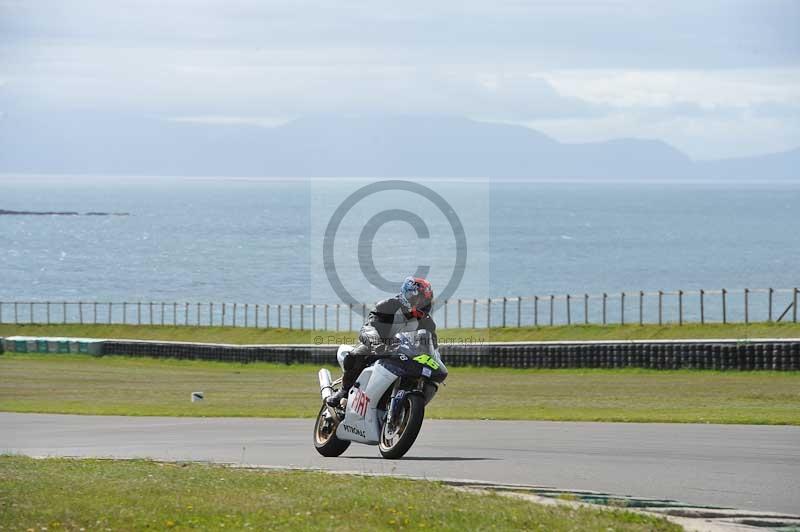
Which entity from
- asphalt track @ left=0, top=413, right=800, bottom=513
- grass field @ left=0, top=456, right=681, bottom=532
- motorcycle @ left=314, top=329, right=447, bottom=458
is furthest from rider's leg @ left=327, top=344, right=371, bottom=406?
grass field @ left=0, top=456, right=681, bottom=532

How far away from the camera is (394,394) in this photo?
14867 millimetres

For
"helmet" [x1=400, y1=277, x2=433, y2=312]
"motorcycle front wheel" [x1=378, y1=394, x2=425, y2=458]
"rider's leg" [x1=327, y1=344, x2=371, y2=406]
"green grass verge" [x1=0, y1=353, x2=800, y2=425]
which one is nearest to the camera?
"motorcycle front wheel" [x1=378, y1=394, x2=425, y2=458]

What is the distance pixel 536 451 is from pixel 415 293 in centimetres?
261

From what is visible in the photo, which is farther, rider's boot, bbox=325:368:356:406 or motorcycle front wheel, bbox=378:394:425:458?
rider's boot, bbox=325:368:356:406

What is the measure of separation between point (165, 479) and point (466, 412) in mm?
14671

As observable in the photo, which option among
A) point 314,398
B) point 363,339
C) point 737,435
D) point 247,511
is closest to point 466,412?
point 314,398

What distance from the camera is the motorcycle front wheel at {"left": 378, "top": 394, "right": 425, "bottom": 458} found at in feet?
47.5

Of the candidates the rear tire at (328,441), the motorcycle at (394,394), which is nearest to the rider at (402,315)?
the motorcycle at (394,394)

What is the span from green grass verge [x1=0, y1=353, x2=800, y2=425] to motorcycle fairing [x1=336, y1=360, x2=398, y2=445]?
7.76 m

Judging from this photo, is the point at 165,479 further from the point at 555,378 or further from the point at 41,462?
the point at 555,378

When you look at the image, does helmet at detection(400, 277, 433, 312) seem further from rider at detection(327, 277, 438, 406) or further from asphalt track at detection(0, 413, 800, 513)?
asphalt track at detection(0, 413, 800, 513)

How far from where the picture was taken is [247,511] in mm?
10680

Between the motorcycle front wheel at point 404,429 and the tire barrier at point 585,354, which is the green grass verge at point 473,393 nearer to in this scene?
the tire barrier at point 585,354

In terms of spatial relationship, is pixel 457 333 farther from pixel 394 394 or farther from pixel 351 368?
pixel 394 394
